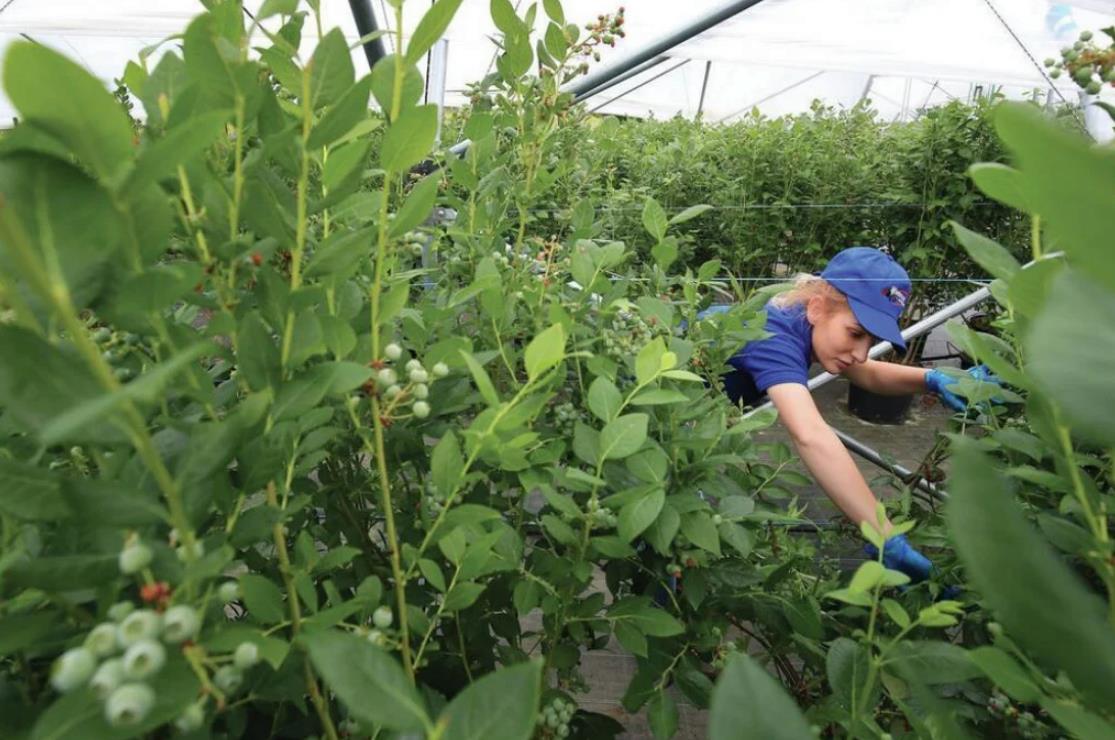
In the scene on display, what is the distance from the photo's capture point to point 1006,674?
0.40 m

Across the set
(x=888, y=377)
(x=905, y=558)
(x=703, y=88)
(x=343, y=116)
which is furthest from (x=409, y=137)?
(x=703, y=88)

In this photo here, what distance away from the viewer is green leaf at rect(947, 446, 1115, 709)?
17 centimetres

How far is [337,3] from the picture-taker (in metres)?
4.89

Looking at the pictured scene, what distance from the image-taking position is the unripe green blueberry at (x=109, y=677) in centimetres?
25

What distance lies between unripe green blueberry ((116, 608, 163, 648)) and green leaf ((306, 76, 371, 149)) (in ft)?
0.82

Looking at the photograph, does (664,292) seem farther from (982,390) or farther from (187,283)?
(187,283)

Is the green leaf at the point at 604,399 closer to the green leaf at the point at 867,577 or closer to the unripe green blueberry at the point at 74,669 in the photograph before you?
the green leaf at the point at 867,577

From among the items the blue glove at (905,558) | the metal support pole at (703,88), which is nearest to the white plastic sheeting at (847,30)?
the blue glove at (905,558)

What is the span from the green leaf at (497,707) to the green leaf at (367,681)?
1 centimetres

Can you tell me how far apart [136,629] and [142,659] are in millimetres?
11

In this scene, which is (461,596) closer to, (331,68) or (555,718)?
(555,718)

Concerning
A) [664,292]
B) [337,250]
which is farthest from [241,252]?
[664,292]

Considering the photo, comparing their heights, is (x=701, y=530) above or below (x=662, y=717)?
above

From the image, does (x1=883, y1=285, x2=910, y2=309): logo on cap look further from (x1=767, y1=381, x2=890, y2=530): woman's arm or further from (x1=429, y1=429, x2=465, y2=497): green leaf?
(x1=429, y1=429, x2=465, y2=497): green leaf
